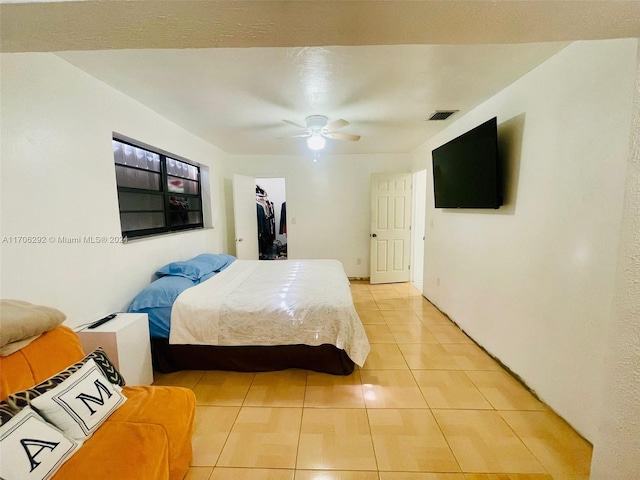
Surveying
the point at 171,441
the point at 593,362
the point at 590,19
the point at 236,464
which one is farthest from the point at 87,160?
the point at 593,362

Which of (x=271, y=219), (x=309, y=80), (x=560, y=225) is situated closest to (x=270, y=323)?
(x=309, y=80)

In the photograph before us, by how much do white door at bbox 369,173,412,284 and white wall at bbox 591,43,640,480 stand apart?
3558 mm

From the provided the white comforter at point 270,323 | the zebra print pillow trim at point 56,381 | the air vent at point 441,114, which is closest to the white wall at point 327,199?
the air vent at point 441,114

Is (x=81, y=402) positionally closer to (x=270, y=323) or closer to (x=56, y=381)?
(x=56, y=381)

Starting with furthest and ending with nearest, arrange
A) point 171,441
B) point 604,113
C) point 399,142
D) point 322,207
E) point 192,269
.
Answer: point 322,207 → point 399,142 → point 192,269 → point 604,113 → point 171,441

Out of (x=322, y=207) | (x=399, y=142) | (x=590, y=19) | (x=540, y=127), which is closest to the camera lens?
(x=590, y=19)

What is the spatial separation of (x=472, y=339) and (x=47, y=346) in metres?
3.25

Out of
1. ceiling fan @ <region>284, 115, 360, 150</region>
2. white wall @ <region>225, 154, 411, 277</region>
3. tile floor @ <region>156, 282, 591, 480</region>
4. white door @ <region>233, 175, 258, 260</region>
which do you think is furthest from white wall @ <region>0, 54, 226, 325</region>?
white wall @ <region>225, 154, 411, 277</region>

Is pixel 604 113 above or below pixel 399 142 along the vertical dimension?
below

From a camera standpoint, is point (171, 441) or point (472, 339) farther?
point (472, 339)

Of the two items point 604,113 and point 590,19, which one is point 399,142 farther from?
point 590,19

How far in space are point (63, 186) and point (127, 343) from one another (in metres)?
1.11

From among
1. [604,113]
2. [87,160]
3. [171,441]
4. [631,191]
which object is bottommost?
[171,441]

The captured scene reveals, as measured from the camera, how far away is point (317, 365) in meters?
2.14
